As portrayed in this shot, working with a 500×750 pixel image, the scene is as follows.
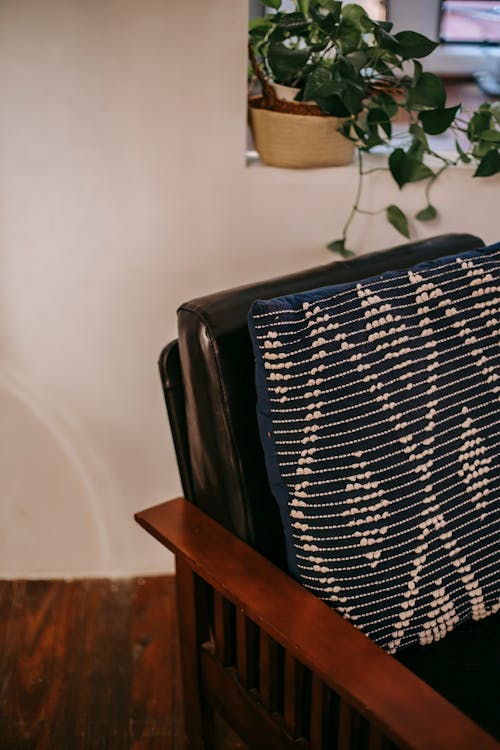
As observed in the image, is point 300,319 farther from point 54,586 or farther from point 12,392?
point 54,586

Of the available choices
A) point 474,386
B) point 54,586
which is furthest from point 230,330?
point 54,586

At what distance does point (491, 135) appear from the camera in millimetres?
1551

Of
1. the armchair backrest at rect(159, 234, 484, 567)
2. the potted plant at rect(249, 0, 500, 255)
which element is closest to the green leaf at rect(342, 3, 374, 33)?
the potted plant at rect(249, 0, 500, 255)

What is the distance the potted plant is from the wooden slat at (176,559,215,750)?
74cm

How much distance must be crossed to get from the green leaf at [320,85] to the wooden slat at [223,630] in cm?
85

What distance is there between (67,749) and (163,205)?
988mm

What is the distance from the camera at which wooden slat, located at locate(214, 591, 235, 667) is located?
1178 millimetres

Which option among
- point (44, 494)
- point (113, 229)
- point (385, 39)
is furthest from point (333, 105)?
point (44, 494)

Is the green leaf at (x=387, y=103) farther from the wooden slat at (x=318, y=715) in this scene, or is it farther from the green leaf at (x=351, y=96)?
the wooden slat at (x=318, y=715)

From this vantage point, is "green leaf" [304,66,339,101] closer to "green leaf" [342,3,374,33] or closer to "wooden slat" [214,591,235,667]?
"green leaf" [342,3,374,33]

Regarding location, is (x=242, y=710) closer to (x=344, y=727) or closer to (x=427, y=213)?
(x=344, y=727)

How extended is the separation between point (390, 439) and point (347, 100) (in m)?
0.67

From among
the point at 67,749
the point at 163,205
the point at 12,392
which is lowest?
the point at 67,749

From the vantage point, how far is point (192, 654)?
1272mm
